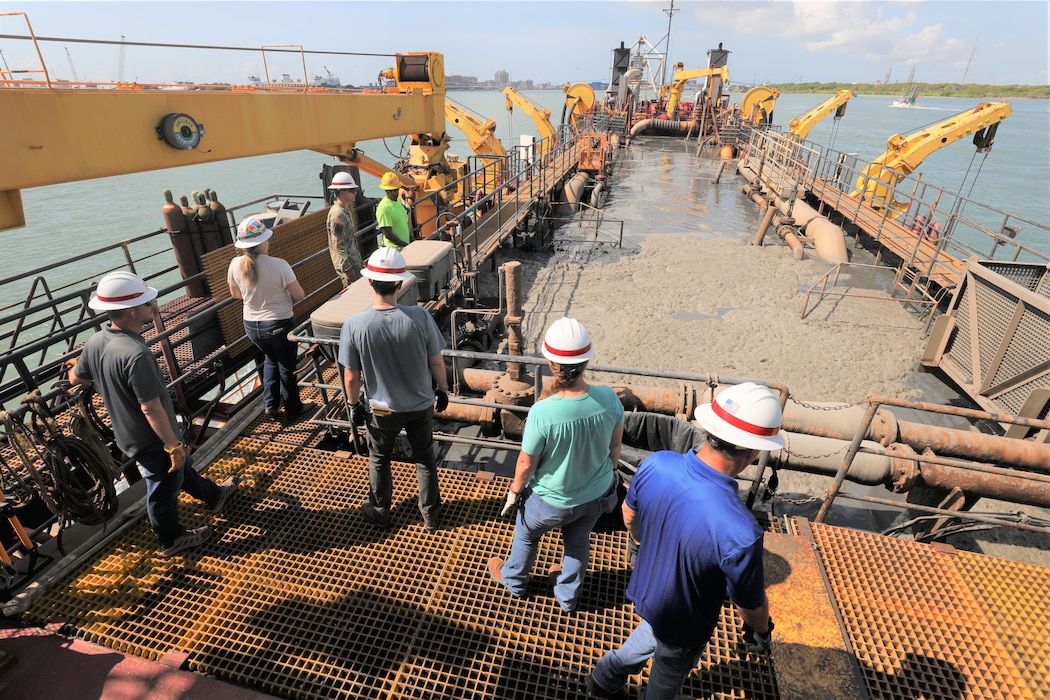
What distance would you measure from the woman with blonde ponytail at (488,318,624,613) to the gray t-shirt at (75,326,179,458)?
231cm

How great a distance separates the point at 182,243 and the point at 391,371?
5.06 meters

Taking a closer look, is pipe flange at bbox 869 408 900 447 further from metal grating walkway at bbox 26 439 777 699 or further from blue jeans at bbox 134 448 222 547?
blue jeans at bbox 134 448 222 547

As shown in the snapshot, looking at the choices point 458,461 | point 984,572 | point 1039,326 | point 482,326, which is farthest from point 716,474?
point 1039,326

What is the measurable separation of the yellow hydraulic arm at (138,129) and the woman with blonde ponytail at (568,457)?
4.36 metres

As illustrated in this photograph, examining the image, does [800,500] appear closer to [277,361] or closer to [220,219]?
[277,361]

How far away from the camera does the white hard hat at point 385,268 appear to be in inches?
122

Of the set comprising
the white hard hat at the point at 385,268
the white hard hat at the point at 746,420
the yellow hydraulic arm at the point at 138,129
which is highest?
the yellow hydraulic arm at the point at 138,129

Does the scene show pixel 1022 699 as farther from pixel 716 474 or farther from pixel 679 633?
pixel 716 474

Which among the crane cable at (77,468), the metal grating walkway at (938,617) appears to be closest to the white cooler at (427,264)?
the crane cable at (77,468)

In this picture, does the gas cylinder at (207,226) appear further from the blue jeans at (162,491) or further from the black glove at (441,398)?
the black glove at (441,398)

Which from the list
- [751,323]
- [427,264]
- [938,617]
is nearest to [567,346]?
[938,617]

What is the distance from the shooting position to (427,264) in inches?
249

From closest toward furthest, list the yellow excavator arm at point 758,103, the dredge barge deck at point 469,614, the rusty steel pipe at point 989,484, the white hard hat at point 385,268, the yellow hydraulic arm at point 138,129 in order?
the dredge barge deck at point 469,614, the white hard hat at point 385,268, the yellow hydraulic arm at point 138,129, the rusty steel pipe at point 989,484, the yellow excavator arm at point 758,103

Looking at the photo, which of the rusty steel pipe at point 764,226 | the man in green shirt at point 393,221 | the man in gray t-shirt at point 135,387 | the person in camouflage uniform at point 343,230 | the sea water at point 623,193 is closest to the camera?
the man in gray t-shirt at point 135,387
